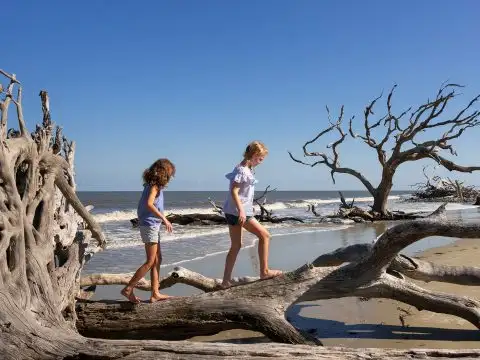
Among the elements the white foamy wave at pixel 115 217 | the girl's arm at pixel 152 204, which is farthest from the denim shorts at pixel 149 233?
the white foamy wave at pixel 115 217

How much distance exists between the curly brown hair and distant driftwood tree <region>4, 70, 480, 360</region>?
955 millimetres

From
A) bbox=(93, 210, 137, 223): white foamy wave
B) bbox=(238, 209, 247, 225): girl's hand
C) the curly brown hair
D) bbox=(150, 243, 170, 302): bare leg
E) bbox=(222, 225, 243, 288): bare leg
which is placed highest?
the curly brown hair

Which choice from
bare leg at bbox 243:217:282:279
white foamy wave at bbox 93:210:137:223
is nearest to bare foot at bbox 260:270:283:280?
bare leg at bbox 243:217:282:279

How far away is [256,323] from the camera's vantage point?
4.15 meters

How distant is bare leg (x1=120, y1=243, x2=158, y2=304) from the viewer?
4539mm

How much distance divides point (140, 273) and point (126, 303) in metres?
0.31

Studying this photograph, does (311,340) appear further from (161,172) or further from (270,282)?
(161,172)

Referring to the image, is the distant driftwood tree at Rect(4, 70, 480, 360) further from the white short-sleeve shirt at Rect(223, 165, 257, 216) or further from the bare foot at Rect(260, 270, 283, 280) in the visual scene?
the white short-sleeve shirt at Rect(223, 165, 257, 216)

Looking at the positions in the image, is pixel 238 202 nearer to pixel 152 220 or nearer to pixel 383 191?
pixel 152 220

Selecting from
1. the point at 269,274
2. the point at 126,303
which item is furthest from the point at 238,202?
the point at 126,303

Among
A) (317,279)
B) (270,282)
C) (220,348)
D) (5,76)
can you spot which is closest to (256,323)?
(270,282)

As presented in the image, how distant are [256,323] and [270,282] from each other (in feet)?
1.30

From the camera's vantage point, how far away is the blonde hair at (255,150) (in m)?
5.18

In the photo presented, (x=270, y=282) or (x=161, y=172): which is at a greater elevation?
(x=161, y=172)
